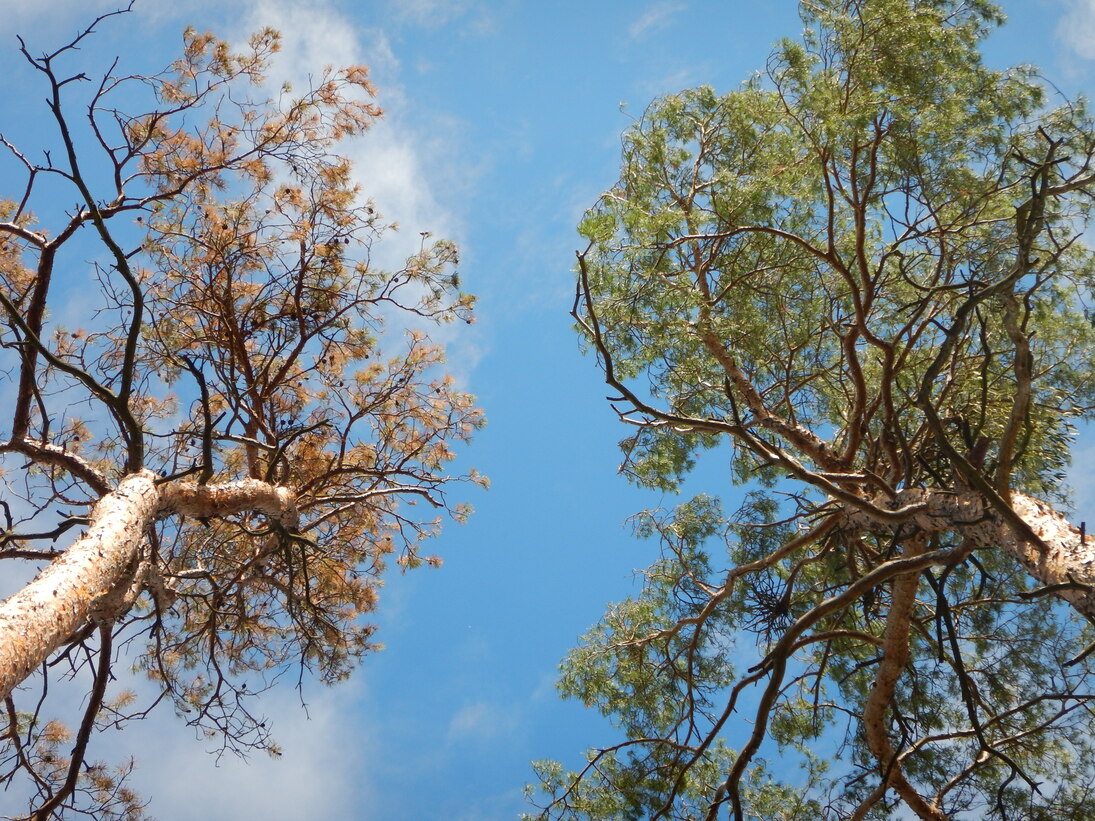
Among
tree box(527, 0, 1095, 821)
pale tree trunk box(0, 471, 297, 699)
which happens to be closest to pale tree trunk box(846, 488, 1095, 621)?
tree box(527, 0, 1095, 821)

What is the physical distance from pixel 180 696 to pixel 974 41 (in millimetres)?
7092

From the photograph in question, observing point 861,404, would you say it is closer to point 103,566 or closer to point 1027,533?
point 1027,533

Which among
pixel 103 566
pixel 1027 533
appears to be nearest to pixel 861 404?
pixel 1027 533

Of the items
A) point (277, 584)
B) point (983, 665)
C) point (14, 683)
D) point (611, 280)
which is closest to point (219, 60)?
point (611, 280)

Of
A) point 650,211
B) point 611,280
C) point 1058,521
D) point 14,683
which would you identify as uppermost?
point 650,211

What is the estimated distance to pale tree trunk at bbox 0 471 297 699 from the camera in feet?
9.66

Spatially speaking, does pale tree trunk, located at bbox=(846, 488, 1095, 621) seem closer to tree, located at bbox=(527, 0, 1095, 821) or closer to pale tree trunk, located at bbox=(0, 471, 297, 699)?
tree, located at bbox=(527, 0, 1095, 821)

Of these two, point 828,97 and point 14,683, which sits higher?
point 828,97

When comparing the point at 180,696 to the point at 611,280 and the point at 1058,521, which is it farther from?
the point at 1058,521

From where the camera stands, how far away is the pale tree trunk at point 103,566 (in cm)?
294

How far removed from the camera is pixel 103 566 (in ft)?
11.2

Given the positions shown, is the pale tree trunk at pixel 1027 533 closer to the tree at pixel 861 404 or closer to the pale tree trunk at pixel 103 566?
the tree at pixel 861 404

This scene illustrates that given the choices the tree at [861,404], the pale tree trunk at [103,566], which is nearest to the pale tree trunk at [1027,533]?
the tree at [861,404]

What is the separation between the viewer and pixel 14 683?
2.90 metres
